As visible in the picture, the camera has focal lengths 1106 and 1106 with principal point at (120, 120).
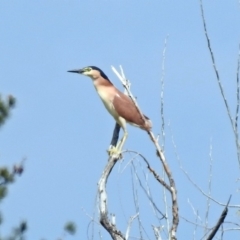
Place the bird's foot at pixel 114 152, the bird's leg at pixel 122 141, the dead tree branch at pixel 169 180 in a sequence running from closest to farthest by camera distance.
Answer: the dead tree branch at pixel 169 180
the bird's foot at pixel 114 152
the bird's leg at pixel 122 141

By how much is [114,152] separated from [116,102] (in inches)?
45.4

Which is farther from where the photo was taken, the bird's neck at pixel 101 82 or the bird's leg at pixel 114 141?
the bird's neck at pixel 101 82

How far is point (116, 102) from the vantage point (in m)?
8.27

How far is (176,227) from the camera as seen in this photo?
6.41 m

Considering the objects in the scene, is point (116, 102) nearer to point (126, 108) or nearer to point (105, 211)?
point (126, 108)

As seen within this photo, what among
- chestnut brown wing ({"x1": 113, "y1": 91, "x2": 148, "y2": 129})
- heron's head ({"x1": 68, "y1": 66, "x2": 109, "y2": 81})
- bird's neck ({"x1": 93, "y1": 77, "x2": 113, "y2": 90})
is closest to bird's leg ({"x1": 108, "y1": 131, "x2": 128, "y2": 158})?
chestnut brown wing ({"x1": 113, "y1": 91, "x2": 148, "y2": 129})

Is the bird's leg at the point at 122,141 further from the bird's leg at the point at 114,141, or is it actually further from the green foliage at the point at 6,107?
the green foliage at the point at 6,107

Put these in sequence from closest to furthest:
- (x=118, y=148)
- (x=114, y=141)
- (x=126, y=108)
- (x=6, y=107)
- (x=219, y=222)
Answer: (x=219, y=222), (x=118, y=148), (x=114, y=141), (x=126, y=108), (x=6, y=107)

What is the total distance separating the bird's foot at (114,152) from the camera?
699cm

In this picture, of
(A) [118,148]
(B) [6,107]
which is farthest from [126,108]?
(B) [6,107]

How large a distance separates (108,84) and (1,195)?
22.4ft

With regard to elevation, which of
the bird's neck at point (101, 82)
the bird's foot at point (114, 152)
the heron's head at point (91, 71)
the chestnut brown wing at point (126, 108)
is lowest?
the bird's foot at point (114, 152)

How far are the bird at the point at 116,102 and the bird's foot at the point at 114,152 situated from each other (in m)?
0.22

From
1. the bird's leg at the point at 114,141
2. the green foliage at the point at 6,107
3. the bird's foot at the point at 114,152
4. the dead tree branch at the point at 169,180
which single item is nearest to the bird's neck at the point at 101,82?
the bird's leg at the point at 114,141
